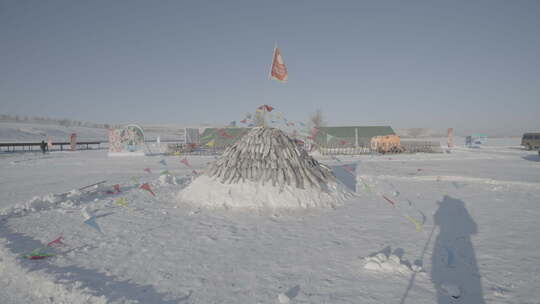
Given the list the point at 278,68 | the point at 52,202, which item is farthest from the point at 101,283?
the point at 278,68

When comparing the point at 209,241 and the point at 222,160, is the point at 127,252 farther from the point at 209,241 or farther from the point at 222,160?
the point at 222,160

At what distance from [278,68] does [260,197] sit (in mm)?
4622

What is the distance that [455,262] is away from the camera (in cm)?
465

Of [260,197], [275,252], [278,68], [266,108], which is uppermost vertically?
[278,68]

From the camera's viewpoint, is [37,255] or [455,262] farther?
[37,255]

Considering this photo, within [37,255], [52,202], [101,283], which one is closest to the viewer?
[101,283]

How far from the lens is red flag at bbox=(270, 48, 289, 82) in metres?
9.75

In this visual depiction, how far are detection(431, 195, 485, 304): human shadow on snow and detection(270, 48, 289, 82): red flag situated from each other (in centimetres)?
644

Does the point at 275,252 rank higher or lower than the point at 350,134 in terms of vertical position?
lower

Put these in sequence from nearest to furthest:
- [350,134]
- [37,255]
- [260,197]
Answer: [37,255] < [260,197] < [350,134]

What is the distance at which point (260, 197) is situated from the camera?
325 inches

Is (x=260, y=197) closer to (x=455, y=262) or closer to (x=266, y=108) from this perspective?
(x=266, y=108)

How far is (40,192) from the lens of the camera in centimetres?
1135

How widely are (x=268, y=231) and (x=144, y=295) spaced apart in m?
3.12
